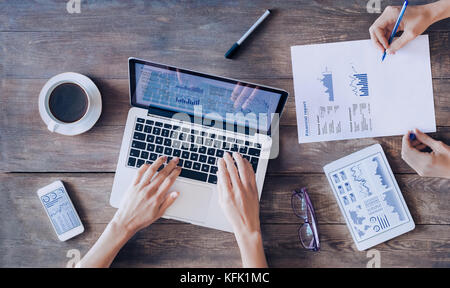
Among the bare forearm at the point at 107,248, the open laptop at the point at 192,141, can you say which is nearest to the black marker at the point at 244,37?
the open laptop at the point at 192,141

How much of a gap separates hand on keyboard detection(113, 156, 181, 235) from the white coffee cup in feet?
0.59

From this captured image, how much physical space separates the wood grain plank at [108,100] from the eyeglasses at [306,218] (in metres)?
0.19

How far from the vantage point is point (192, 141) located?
970 mm

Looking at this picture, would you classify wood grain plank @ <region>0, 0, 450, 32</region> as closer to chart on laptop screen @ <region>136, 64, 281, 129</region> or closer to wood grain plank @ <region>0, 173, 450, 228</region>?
chart on laptop screen @ <region>136, 64, 281, 129</region>

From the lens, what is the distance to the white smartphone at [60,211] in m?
0.99

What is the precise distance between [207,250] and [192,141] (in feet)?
0.94

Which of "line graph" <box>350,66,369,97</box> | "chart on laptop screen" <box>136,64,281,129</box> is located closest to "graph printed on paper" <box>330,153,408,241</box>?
"line graph" <box>350,66,369,97</box>

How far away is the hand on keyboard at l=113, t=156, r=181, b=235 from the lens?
3.13 ft

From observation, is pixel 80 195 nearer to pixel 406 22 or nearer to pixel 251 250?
→ pixel 251 250

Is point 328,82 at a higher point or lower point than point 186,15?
lower

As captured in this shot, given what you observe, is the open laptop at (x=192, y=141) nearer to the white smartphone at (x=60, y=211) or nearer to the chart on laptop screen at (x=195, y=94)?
the chart on laptop screen at (x=195, y=94)

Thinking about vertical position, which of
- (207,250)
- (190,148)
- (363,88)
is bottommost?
(207,250)

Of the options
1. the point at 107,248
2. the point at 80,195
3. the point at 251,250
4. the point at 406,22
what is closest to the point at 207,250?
the point at 251,250
